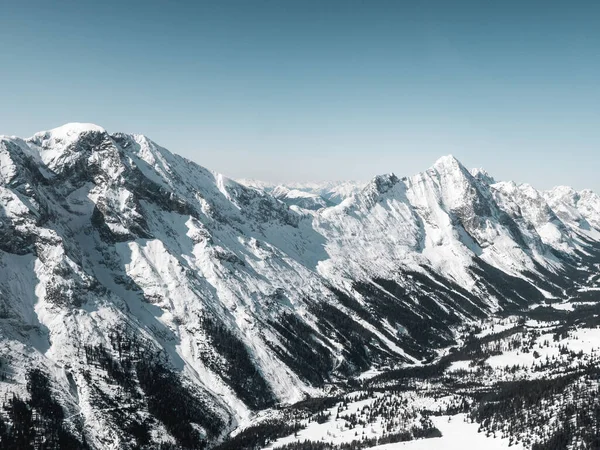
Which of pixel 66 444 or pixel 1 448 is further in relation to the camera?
pixel 66 444

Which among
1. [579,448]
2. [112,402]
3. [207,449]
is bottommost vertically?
[579,448]

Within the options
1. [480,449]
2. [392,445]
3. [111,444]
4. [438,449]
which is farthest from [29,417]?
[480,449]

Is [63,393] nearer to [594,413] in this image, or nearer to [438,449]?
[438,449]

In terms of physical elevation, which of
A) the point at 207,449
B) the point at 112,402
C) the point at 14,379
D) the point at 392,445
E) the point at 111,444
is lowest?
the point at 392,445

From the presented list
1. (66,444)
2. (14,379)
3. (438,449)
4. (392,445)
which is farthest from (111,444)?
(438,449)

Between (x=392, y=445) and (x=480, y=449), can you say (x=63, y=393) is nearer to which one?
(x=392, y=445)

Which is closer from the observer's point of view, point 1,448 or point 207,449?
point 1,448

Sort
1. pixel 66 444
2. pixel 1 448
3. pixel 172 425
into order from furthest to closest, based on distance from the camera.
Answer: pixel 172 425 < pixel 66 444 < pixel 1 448

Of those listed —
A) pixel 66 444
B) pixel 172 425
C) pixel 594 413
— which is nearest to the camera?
pixel 66 444

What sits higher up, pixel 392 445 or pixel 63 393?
pixel 63 393
